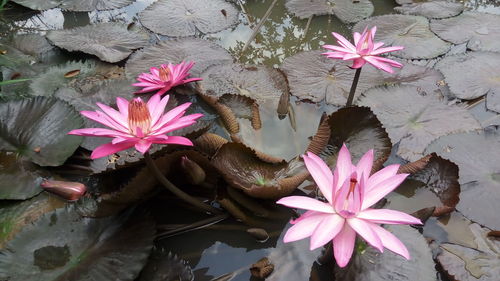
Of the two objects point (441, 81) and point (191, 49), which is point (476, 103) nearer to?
point (441, 81)

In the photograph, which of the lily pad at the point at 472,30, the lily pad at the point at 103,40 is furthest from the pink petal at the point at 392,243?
the lily pad at the point at 472,30

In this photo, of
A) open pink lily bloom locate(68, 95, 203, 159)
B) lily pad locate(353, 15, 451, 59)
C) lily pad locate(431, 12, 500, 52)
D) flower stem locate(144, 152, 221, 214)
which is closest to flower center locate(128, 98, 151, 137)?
open pink lily bloom locate(68, 95, 203, 159)

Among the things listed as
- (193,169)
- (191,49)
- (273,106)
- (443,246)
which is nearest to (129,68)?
(191,49)

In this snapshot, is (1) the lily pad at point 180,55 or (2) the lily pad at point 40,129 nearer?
(2) the lily pad at point 40,129

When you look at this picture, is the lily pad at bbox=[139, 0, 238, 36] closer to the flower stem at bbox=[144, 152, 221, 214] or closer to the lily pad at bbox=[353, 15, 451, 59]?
the lily pad at bbox=[353, 15, 451, 59]

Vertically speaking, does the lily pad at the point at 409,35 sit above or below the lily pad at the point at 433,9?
below

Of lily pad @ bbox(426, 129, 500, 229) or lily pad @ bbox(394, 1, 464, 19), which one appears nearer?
lily pad @ bbox(426, 129, 500, 229)

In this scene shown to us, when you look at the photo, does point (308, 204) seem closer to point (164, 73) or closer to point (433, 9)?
point (164, 73)

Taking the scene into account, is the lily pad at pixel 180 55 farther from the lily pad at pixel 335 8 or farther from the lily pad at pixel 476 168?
the lily pad at pixel 476 168
